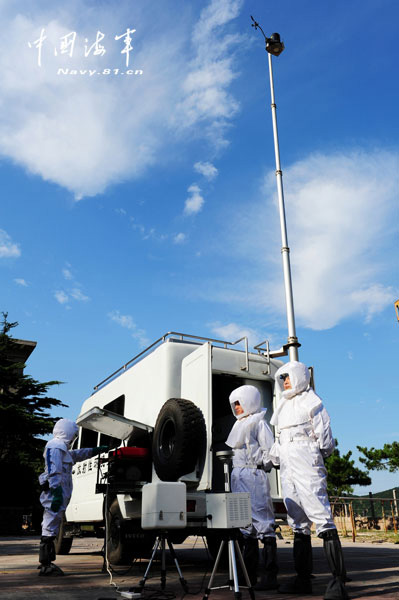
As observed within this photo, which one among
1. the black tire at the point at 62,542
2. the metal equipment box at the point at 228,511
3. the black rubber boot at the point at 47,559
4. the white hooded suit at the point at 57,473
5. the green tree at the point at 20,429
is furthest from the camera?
the green tree at the point at 20,429

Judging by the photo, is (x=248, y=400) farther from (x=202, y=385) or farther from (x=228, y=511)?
(x=228, y=511)

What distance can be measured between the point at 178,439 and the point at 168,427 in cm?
35

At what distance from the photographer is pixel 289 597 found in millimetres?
4734

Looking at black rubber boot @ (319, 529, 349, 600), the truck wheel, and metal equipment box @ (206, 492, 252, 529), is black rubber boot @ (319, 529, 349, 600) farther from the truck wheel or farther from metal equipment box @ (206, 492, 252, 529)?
the truck wheel

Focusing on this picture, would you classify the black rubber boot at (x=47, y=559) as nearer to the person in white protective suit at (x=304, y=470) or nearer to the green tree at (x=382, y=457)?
the person in white protective suit at (x=304, y=470)

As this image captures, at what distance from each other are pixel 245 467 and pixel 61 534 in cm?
595

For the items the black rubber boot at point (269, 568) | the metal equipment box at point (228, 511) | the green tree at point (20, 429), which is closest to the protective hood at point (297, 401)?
the metal equipment box at point (228, 511)

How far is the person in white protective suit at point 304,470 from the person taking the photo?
477cm

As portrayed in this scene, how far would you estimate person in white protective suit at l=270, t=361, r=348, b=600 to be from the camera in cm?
477

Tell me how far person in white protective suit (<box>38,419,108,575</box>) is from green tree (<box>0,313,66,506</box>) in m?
16.1

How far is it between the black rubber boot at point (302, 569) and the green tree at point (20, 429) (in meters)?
18.9

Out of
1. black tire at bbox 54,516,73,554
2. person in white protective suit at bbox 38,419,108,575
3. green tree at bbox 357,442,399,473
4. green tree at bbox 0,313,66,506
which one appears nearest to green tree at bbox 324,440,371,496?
green tree at bbox 357,442,399,473

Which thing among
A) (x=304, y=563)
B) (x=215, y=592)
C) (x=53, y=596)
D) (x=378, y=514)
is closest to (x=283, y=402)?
(x=304, y=563)

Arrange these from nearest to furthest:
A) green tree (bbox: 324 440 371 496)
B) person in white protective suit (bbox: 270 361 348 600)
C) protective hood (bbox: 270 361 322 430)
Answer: person in white protective suit (bbox: 270 361 348 600) → protective hood (bbox: 270 361 322 430) → green tree (bbox: 324 440 371 496)
